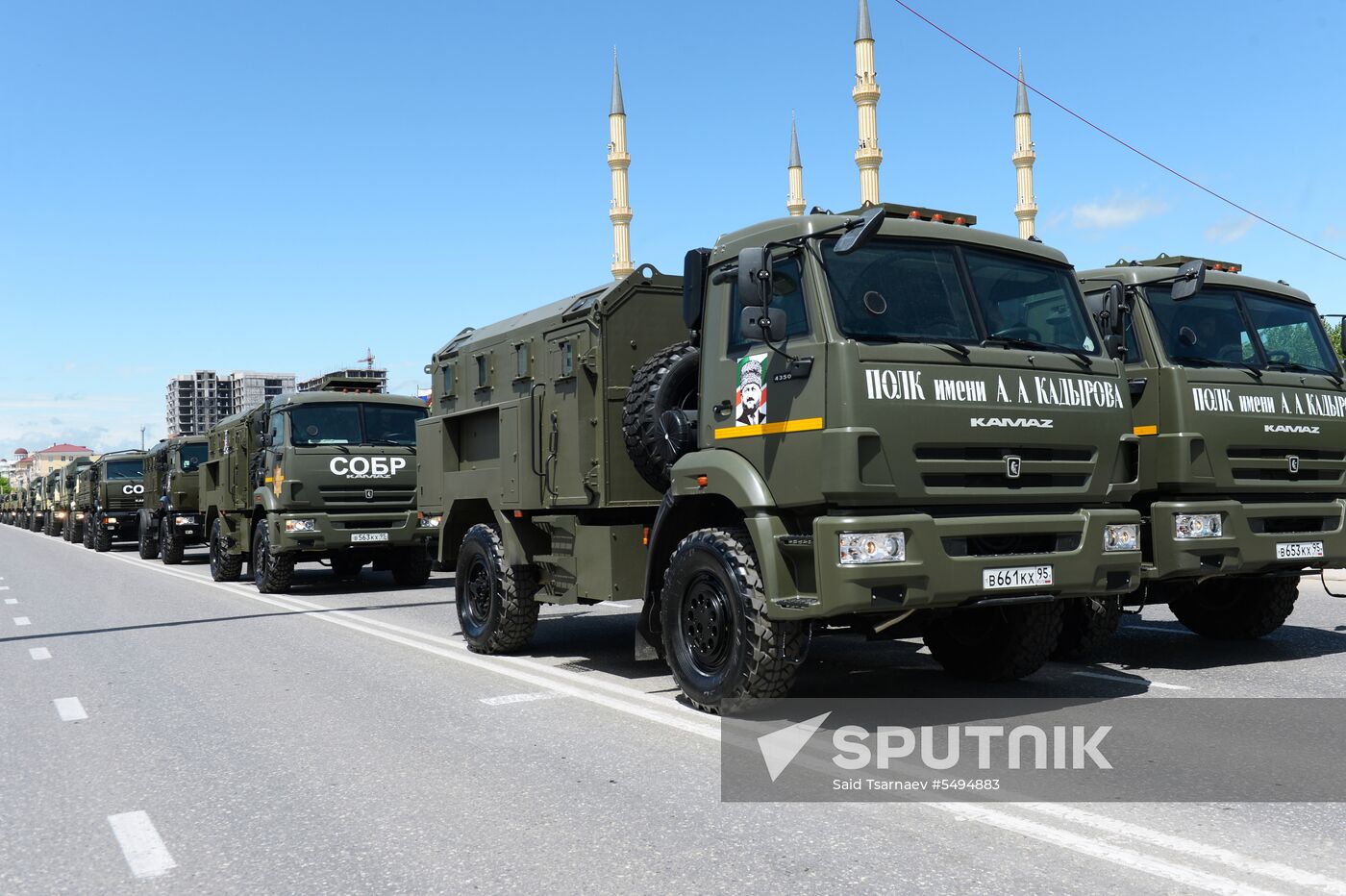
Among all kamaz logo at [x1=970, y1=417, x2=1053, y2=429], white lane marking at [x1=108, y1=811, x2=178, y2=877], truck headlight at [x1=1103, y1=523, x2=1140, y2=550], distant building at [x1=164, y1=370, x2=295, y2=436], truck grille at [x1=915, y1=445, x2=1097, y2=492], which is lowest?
white lane marking at [x1=108, y1=811, x2=178, y2=877]

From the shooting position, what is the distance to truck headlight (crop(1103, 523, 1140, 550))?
6.15m

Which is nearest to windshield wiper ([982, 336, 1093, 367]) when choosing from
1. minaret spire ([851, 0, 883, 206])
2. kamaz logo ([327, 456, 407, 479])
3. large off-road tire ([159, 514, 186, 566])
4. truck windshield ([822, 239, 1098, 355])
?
truck windshield ([822, 239, 1098, 355])

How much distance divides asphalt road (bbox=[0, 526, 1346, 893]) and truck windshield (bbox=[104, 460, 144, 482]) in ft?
80.6

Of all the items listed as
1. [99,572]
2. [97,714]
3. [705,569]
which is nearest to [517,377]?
[705,569]

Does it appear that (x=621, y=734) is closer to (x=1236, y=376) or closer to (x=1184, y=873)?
(x=1184, y=873)

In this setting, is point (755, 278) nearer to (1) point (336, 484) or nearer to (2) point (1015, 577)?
(2) point (1015, 577)

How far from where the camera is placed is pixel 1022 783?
4898 millimetres

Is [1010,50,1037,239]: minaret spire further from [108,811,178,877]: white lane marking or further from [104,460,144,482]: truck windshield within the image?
[108,811,178,877]: white lane marking

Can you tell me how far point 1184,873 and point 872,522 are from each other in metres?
2.18

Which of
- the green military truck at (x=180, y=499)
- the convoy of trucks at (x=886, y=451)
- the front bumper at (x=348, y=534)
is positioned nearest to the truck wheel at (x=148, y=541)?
the green military truck at (x=180, y=499)

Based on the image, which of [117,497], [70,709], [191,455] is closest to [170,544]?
[191,455]

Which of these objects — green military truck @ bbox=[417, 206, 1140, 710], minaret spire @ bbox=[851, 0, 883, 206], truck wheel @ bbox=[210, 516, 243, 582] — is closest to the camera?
green military truck @ bbox=[417, 206, 1140, 710]

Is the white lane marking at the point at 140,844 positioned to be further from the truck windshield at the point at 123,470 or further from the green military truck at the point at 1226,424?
the truck windshield at the point at 123,470

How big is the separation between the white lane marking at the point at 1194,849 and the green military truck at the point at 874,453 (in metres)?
1.36
